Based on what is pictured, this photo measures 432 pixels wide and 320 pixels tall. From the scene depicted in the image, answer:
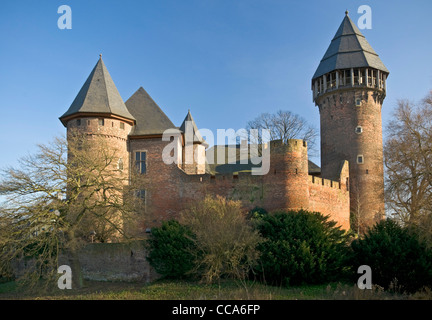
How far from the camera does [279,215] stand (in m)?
20.8

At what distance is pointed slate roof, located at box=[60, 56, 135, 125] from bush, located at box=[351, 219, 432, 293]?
15.6 metres

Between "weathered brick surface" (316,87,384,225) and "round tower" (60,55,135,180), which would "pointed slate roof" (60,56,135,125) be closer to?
"round tower" (60,55,135,180)

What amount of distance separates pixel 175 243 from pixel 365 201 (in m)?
16.9

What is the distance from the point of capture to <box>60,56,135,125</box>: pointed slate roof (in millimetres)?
26859

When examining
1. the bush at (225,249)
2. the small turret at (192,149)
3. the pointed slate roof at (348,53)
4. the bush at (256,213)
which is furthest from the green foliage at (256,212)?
the pointed slate roof at (348,53)

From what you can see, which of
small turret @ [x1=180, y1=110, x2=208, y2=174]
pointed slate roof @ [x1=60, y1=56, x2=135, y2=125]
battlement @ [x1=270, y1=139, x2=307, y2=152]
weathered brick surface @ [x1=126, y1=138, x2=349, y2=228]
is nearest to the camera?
weathered brick surface @ [x1=126, y1=138, x2=349, y2=228]

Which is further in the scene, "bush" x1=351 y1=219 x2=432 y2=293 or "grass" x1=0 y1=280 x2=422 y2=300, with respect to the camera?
"bush" x1=351 y1=219 x2=432 y2=293

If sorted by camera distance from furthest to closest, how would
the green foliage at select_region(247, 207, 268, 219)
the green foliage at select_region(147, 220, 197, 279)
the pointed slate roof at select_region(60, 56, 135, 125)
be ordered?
the pointed slate roof at select_region(60, 56, 135, 125) → the green foliage at select_region(247, 207, 268, 219) → the green foliage at select_region(147, 220, 197, 279)

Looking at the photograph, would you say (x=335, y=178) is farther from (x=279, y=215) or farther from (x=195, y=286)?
(x=195, y=286)

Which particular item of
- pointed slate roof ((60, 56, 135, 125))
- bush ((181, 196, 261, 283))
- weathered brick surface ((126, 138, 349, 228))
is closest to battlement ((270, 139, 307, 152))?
weathered brick surface ((126, 138, 349, 228))

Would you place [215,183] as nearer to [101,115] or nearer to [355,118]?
[101,115]

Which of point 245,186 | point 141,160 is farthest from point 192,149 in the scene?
point 245,186
